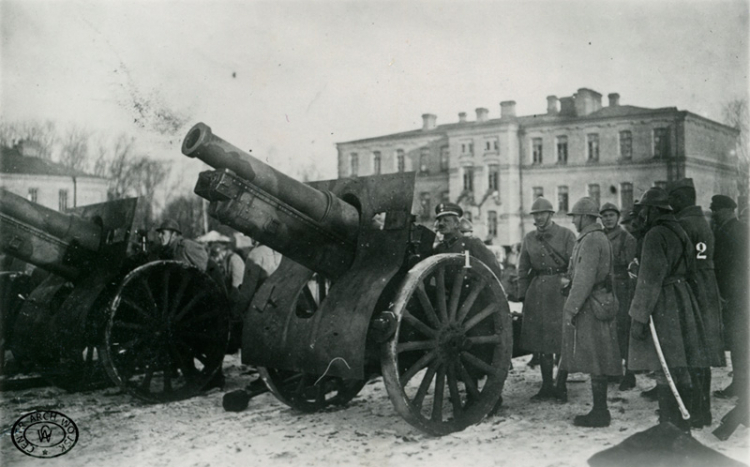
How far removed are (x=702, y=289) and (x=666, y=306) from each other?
43 cm

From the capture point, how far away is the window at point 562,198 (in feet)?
121

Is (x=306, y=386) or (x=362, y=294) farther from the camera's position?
(x=306, y=386)

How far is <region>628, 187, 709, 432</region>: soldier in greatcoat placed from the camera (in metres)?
4.99

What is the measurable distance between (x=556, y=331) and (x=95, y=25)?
5194mm

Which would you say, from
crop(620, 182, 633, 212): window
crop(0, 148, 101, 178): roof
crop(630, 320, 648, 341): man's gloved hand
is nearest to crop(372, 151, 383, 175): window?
crop(620, 182, 633, 212): window

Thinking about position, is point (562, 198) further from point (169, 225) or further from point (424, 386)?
point (424, 386)

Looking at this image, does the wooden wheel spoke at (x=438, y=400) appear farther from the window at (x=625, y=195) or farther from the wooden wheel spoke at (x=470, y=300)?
the window at (x=625, y=195)

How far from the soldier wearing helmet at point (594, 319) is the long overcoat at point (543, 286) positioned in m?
0.78

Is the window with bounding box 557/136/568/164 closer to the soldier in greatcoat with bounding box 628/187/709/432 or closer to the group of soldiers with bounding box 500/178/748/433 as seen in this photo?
the group of soldiers with bounding box 500/178/748/433

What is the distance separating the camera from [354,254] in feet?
18.4

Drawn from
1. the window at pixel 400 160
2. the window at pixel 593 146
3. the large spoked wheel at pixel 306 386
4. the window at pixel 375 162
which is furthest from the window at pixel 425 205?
the large spoked wheel at pixel 306 386

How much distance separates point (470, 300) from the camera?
5.40m

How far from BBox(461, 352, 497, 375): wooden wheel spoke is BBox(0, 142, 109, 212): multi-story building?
441cm

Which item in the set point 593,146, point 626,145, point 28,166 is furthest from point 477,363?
point 593,146
